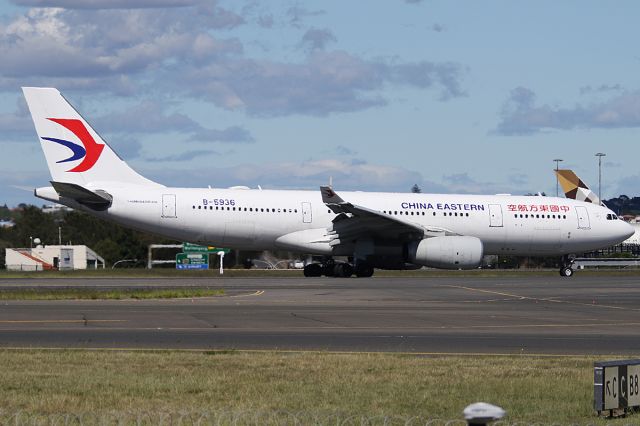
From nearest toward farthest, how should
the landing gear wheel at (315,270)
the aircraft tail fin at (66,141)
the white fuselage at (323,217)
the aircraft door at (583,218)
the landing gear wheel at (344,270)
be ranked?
the aircraft tail fin at (66,141) → the white fuselage at (323,217) → the landing gear wheel at (344,270) → the landing gear wheel at (315,270) → the aircraft door at (583,218)

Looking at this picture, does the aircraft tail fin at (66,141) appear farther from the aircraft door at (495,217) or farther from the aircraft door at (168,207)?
the aircraft door at (495,217)

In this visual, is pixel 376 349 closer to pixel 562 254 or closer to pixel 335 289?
pixel 335 289

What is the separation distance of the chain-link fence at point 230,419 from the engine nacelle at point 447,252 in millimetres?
32777

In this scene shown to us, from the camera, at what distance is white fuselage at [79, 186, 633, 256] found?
145ft

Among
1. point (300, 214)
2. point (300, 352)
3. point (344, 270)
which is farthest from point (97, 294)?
point (344, 270)

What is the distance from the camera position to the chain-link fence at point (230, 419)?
10266 mm

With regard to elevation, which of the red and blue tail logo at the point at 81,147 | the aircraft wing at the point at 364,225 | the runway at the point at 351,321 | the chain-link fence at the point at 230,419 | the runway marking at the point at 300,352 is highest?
the red and blue tail logo at the point at 81,147

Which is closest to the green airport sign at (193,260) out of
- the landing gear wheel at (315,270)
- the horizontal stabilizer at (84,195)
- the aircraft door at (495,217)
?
the landing gear wheel at (315,270)

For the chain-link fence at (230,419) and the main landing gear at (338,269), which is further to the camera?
the main landing gear at (338,269)

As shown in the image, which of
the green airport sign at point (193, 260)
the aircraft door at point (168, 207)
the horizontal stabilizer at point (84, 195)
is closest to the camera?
the horizontal stabilizer at point (84, 195)

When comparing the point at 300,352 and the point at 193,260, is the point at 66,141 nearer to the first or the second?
the point at 193,260

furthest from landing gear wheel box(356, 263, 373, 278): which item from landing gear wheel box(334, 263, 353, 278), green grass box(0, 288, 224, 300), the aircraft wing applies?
green grass box(0, 288, 224, 300)

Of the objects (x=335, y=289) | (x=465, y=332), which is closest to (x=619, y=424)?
(x=465, y=332)

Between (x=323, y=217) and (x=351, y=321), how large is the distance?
74.7 feet
